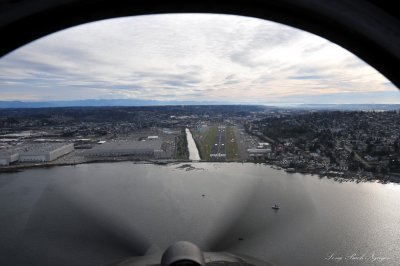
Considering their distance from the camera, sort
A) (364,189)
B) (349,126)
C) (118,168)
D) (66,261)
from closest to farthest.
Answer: (66,261), (364,189), (118,168), (349,126)

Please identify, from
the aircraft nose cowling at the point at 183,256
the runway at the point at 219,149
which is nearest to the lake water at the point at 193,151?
the runway at the point at 219,149

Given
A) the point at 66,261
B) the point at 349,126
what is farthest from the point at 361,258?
the point at 349,126

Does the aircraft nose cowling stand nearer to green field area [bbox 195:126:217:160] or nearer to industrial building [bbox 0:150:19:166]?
green field area [bbox 195:126:217:160]

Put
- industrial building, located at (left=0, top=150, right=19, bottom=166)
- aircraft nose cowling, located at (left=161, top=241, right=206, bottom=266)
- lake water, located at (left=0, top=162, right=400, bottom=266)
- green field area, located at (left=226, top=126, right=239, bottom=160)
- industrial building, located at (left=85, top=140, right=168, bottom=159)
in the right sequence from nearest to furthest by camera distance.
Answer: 1. aircraft nose cowling, located at (left=161, top=241, right=206, bottom=266)
2. lake water, located at (left=0, top=162, right=400, bottom=266)
3. industrial building, located at (left=0, top=150, right=19, bottom=166)
4. green field area, located at (left=226, top=126, right=239, bottom=160)
5. industrial building, located at (left=85, top=140, right=168, bottom=159)

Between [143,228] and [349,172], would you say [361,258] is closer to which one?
[143,228]

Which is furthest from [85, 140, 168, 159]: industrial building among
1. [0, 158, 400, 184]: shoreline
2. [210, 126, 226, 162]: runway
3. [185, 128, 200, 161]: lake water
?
[210, 126, 226, 162]: runway

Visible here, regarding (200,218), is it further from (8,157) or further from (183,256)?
(8,157)
